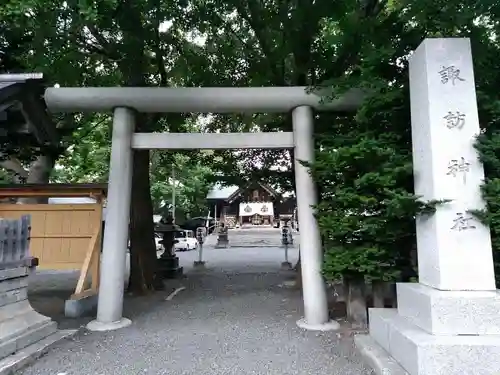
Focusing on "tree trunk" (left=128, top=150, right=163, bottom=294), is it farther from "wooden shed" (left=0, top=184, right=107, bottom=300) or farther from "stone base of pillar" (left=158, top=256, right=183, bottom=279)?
"stone base of pillar" (left=158, top=256, right=183, bottom=279)

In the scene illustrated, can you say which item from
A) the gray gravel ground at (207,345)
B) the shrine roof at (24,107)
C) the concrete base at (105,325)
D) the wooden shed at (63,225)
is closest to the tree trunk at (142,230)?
the gray gravel ground at (207,345)

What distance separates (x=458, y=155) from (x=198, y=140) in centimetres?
361

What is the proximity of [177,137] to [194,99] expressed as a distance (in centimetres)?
66

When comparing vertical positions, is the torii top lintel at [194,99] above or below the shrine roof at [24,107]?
above

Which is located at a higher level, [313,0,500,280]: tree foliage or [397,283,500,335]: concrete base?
[313,0,500,280]: tree foliage

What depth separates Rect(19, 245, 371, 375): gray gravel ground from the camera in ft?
12.9

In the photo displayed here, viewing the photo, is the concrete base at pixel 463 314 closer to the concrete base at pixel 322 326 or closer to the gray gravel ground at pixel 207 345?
the gray gravel ground at pixel 207 345

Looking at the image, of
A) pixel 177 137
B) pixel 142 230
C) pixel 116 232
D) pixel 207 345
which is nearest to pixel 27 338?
pixel 116 232

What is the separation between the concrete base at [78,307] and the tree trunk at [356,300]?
430 centimetres

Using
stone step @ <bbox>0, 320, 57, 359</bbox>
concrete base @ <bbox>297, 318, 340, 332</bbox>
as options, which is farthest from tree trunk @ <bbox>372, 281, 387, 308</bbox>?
stone step @ <bbox>0, 320, 57, 359</bbox>

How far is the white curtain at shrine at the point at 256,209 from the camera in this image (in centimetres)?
3447

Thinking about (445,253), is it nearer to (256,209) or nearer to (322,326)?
(322,326)

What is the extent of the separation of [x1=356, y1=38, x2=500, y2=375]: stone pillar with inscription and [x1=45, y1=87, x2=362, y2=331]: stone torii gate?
160 centimetres

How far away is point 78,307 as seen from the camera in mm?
6148
